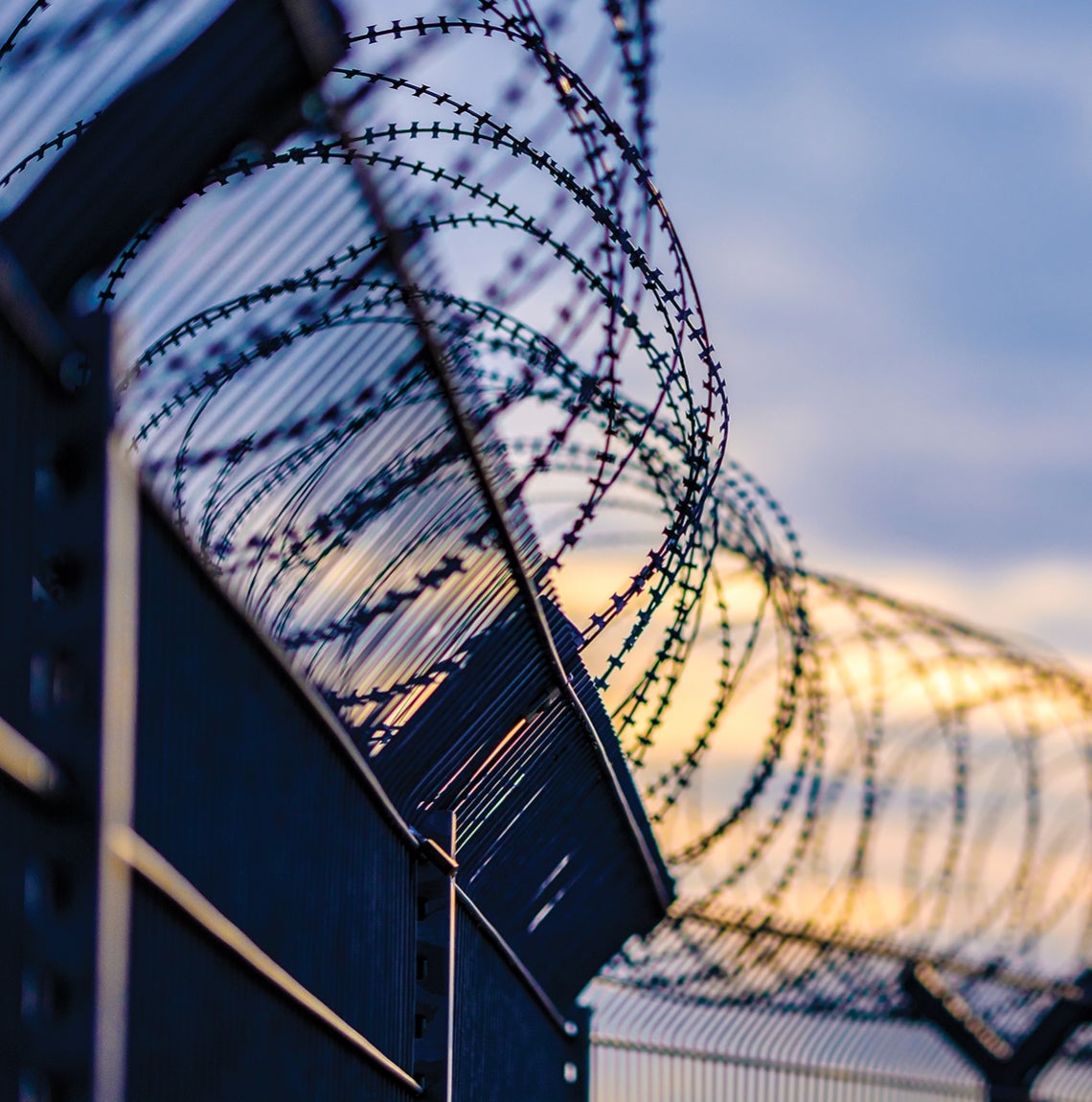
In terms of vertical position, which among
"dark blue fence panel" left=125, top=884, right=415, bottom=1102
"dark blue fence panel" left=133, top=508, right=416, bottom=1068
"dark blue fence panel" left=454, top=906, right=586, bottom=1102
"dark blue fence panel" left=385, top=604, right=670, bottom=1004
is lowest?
"dark blue fence panel" left=125, top=884, right=415, bottom=1102

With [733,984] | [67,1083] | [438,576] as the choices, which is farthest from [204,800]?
[733,984]

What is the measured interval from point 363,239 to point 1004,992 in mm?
15126

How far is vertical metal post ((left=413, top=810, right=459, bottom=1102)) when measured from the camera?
343 inches

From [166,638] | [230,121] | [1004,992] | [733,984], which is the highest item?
[1004,992]

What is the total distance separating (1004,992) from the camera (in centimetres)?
1953

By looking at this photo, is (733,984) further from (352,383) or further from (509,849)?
(352,383)

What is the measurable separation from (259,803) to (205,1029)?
2.52 ft

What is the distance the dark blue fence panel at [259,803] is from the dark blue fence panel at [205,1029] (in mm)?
163

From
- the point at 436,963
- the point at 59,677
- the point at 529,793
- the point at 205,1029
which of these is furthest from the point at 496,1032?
the point at 59,677

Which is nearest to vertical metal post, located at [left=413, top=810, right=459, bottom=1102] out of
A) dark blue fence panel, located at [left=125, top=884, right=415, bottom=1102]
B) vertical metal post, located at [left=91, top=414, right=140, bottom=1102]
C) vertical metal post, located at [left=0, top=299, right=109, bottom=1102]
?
dark blue fence panel, located at [left=125, top=884, right=415, bottom=1102]

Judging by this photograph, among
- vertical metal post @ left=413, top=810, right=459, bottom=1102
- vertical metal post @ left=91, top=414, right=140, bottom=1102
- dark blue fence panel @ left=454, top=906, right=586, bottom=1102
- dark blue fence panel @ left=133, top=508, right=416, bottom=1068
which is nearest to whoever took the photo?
vertical metal post @ left=91, top=414, right=140, bottom=1102

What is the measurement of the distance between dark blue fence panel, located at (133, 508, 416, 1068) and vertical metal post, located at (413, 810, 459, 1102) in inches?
15.3

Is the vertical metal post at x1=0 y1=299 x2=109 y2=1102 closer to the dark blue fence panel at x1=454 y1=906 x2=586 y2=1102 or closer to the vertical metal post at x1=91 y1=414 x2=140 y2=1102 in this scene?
the vertical metal post at x1=91 y1=414 x2=140 y2=1102

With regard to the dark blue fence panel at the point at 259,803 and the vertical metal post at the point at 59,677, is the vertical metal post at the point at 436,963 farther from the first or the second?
the vertical metal post at the point at 59,677
